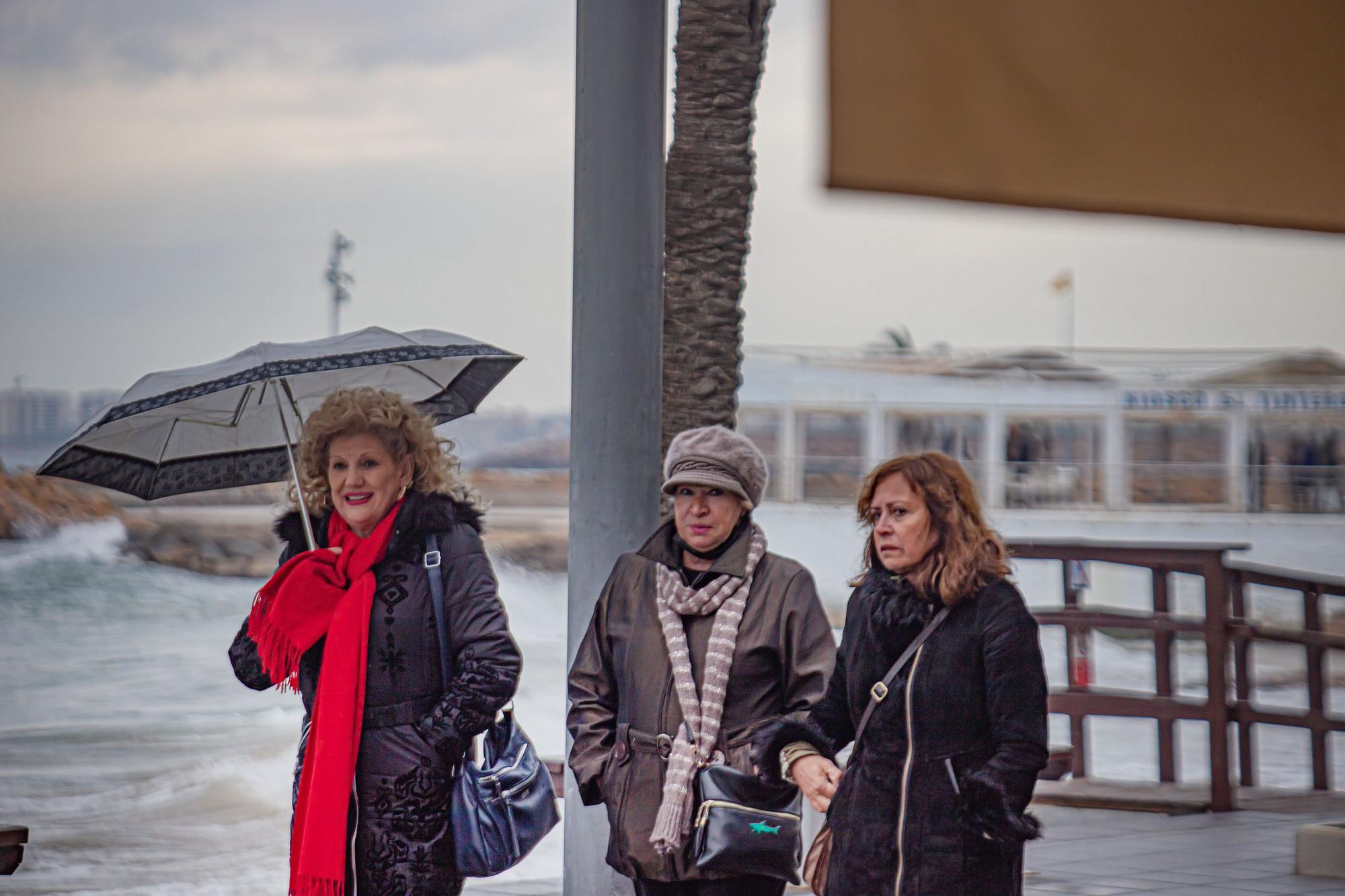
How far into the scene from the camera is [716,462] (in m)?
3.81

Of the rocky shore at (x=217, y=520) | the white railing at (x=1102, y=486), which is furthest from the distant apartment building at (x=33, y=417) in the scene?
the white railing at (x=1102, y=486)

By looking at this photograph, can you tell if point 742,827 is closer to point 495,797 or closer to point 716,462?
point 495,797

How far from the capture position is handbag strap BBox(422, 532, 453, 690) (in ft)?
12.8

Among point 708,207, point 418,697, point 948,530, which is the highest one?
point 708,207

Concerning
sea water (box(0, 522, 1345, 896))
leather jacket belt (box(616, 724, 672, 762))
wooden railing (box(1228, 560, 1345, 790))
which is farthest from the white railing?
leather jacket belt (box(616, 724, 672, 762))

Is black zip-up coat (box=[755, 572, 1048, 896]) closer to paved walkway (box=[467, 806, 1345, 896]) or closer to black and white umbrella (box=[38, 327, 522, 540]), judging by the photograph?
black and white umbrella (box=[38, 327, 522, 540])

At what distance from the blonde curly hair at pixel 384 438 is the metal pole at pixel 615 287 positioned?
1.43 feet

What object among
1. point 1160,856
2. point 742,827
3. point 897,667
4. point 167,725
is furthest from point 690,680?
point 167,725

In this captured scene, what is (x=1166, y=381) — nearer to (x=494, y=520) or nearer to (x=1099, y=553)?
(x=494, y=520)

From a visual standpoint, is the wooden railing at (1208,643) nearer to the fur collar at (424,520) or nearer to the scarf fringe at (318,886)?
the fur collar at (424,520)

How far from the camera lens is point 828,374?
3941 cm

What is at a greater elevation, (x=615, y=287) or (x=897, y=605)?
(x=615, y=287)

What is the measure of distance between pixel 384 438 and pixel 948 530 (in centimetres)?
158

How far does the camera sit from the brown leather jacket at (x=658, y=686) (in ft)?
12.1
